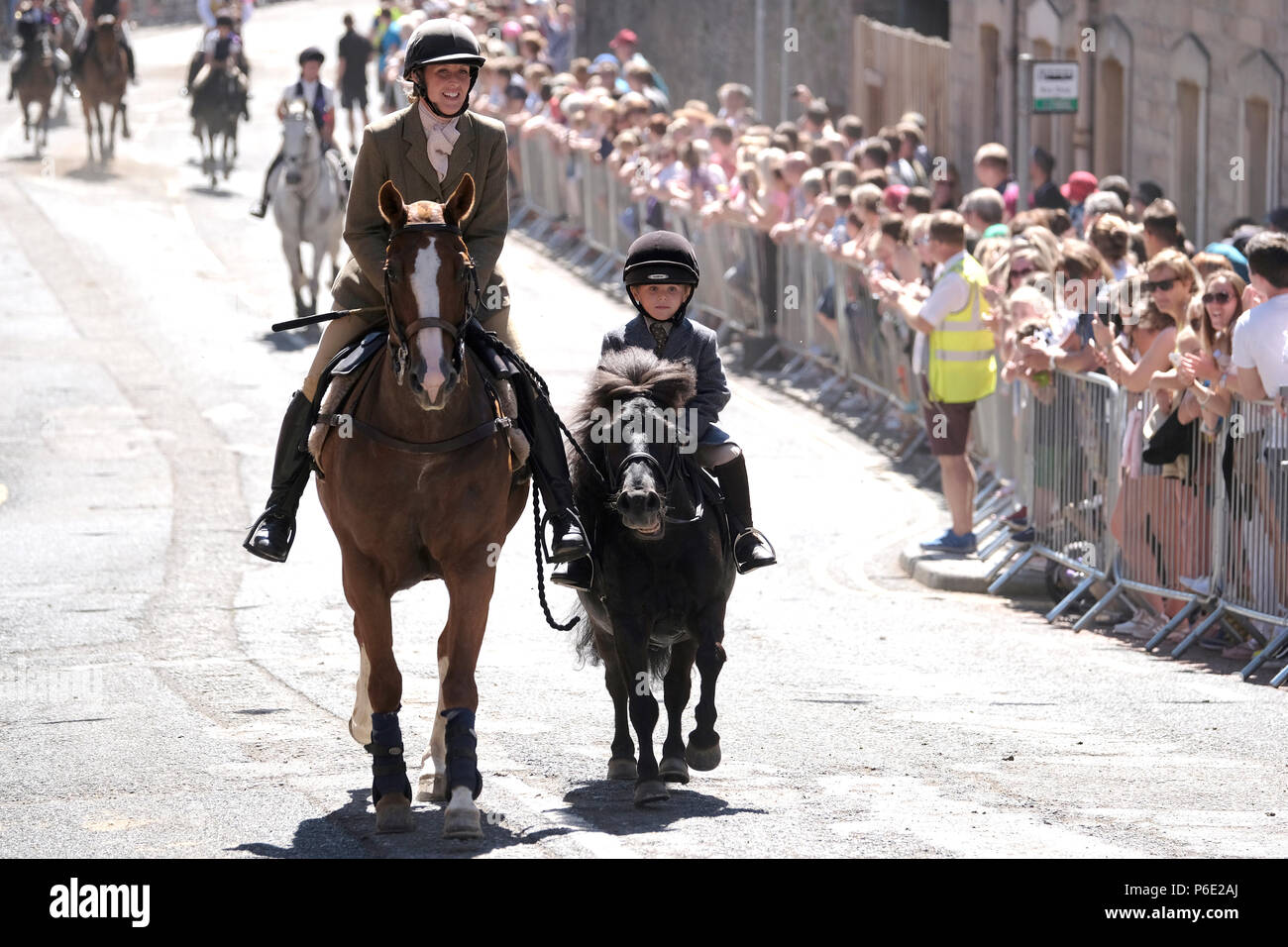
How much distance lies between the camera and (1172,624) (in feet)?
42.0

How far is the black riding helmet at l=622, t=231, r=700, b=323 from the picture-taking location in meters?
9.50

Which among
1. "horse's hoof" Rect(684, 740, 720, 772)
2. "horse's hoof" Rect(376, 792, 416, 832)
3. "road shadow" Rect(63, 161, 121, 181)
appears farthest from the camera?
"road shadow" Rect(63, 161, 121, 181)

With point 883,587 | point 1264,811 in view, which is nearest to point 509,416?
point 1264,811

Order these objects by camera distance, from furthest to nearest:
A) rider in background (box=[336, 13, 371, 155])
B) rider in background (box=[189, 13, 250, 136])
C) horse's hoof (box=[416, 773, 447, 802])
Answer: rider in background (box=[336, 13, 371, 155]) < rider in background (box=[189, 13, 250, 136]) < horse's hoof (box=[416, 773, 447, 802])

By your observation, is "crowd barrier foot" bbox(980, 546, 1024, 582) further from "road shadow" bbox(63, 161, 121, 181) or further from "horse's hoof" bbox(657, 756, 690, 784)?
"road shadow" bbox(63, 161, 121, 181)

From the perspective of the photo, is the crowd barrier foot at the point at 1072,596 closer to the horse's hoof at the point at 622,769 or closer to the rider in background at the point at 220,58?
the horse's hoof at the point at 622,769

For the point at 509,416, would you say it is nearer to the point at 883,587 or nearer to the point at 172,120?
the point at 883,587

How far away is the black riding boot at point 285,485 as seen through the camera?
941cm

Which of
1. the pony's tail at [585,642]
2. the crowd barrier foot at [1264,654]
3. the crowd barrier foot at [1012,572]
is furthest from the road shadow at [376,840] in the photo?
the crowd barrier foot at [1012,572]

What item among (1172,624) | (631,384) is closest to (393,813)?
(631,384)

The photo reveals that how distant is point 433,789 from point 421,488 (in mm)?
1368

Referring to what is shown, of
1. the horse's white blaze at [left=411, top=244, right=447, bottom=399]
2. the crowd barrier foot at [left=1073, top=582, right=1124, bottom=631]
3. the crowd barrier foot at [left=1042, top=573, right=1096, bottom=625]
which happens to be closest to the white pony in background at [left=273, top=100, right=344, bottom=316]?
the crowd barrier foot at [left=1042, top=573, right=1096, bottom=625]

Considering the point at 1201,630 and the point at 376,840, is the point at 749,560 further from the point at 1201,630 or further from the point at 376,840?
the point at 1201,630

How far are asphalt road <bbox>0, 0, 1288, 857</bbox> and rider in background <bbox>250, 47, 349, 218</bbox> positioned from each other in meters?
3.33
